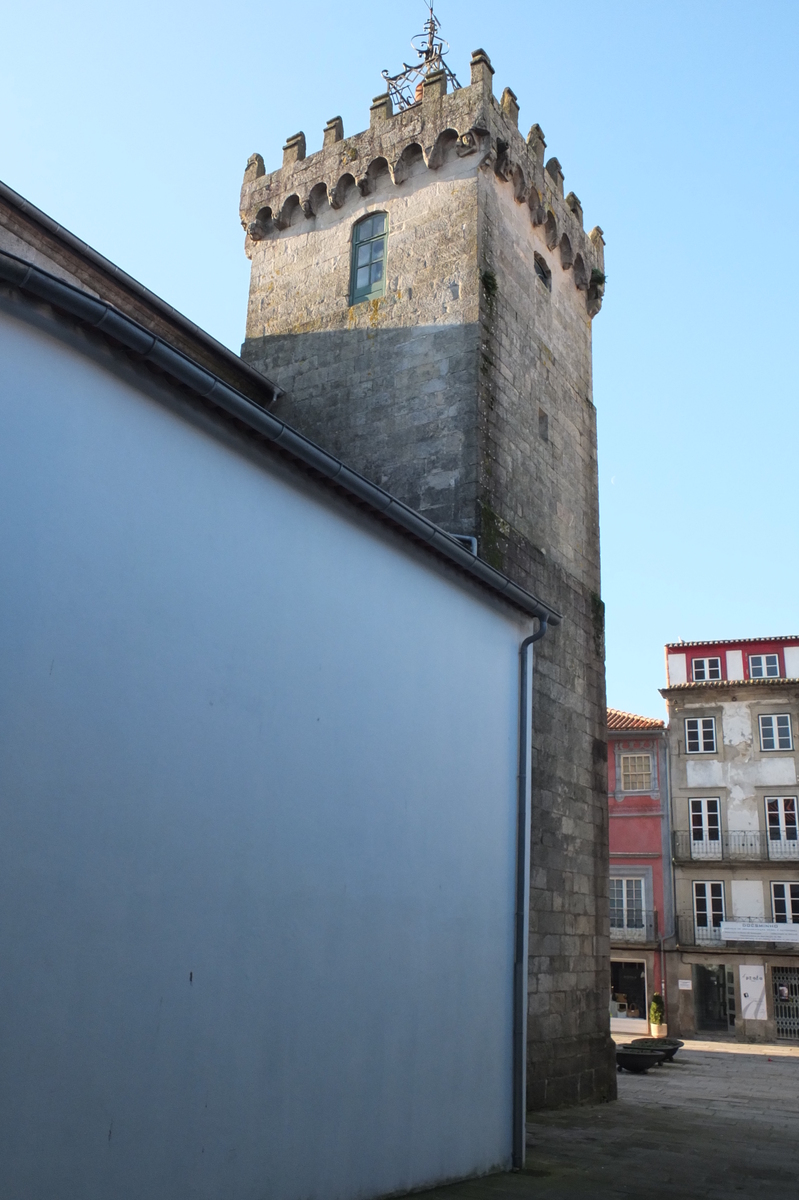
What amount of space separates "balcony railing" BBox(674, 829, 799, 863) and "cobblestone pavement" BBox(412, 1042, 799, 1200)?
1479cm

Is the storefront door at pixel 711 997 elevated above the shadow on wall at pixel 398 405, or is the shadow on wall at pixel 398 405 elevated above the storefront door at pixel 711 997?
the shadow on wall at pixel 398 405

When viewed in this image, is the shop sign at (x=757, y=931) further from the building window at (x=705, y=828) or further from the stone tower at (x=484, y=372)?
the stone tower at (x=484, y=372)

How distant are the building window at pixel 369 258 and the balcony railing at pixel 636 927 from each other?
22631 mm

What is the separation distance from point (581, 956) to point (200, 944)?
7671 mm

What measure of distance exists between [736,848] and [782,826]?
1.49m

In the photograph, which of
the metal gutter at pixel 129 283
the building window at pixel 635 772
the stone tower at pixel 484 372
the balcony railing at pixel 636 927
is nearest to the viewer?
the metal gutter at pixel 129 283

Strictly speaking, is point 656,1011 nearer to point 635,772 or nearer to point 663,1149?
point 635,772

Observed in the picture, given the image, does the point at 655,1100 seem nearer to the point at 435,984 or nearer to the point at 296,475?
the point at 435,984

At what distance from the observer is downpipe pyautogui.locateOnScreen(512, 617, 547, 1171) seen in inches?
325

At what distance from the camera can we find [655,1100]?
42.2 feet

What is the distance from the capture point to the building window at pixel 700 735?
1228 inches

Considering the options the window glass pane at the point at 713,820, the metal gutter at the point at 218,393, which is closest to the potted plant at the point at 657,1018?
the window glass pane at the point at 713,820

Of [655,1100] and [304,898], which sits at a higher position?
[304,898]

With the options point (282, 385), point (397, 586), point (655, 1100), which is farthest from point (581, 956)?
point (282, 385)
